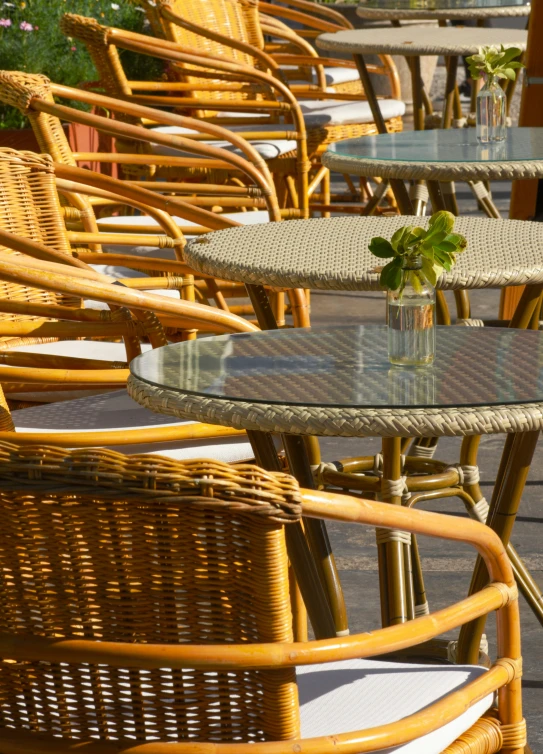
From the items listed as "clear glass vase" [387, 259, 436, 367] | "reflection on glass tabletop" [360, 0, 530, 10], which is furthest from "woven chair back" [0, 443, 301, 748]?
"reflection on glass tabletop" [360, 0, 530, 10]

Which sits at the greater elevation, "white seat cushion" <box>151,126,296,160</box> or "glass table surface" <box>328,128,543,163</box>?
"glass table surface" <box>328,128,543,163</box>

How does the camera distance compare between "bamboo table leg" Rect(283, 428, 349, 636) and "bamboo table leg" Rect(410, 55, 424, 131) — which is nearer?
"bamboo table leg" Rect(283, 428, 349, 636)

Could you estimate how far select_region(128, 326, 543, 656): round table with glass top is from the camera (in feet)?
4.62

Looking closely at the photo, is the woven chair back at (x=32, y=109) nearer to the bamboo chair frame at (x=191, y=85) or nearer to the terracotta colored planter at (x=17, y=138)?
the bamboo chair frame at (x=191, y=85)

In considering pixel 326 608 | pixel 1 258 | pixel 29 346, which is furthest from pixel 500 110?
pixel 326 608

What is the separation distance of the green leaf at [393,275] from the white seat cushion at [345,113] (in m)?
3.48

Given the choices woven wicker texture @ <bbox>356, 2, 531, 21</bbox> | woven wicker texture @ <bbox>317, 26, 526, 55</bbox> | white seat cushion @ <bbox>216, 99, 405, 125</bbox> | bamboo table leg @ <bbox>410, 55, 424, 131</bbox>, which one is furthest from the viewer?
woven wicker texture @ <bbox>356, 2, 531, 21</bbox>

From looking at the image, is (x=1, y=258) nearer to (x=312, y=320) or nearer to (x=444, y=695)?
(x=444, y=695)

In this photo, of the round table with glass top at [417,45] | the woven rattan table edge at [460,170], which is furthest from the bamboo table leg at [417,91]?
the woven rattan table edge at [460,170]

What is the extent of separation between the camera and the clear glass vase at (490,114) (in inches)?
124

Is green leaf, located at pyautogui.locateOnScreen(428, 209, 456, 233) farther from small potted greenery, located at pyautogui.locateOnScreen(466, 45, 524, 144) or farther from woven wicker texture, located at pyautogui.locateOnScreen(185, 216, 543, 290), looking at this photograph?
small potted greenery, located at pyautogui.locateOnScreen(466, 45, 524, 144)

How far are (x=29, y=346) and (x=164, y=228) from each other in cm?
68

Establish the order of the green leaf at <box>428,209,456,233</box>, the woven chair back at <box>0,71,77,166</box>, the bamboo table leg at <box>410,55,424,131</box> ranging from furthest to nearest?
the bamboo table leg at <box>410,55,424,131</box>, the woven chair back at <box>0,71,77,166</box>, the green leaf at <box>428,209,456,233</box>

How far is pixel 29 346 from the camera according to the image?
8.69 ft
